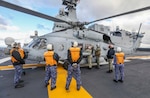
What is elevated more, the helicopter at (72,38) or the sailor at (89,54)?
the helicopter at (72,38)

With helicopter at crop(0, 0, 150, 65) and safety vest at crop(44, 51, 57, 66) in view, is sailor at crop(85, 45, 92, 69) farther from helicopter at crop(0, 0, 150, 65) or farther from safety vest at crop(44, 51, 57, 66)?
safety vest at crop(44, 51, 57, 66)

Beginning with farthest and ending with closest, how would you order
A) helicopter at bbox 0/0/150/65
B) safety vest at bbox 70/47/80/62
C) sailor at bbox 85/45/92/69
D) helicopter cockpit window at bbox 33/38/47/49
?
1. sailor at bbox 85/45/92/69
2. helicopter cockpit window at bbox 33/38/47/49
3. helicopter at bbox 0/0/150/65
4. safety vest at bbox 70/47/80/62

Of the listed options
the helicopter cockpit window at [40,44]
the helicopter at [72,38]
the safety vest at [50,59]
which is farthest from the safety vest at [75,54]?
the helicopter cockpit window at [40,44]

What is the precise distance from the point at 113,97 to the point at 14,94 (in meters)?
3.40

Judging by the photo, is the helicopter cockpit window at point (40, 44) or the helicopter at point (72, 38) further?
the helicopter cockpit window at point (40, 44)

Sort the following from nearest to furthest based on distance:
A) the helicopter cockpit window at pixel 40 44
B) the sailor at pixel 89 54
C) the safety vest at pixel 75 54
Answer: the safety vest at pixel 75 54 < the helicopter cockpit window at pixel 40 44 < the sailor at pixel 89 54

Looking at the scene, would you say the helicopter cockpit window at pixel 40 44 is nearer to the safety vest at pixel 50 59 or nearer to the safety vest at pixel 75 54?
the safety vest at pixel 50 59

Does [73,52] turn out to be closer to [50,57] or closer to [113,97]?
[50,57]

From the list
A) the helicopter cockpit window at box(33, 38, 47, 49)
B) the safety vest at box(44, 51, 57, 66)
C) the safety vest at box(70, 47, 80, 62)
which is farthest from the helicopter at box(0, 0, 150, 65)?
the safety vest at box(70, 47, 80, 62)

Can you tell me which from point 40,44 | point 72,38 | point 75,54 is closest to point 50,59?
point 75,54

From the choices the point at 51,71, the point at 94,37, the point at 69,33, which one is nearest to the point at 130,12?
the point at 94,37

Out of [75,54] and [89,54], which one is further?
[89,54]

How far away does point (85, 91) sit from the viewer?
13.9 feet

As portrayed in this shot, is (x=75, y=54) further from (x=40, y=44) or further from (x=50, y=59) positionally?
(x=40, y=44)
